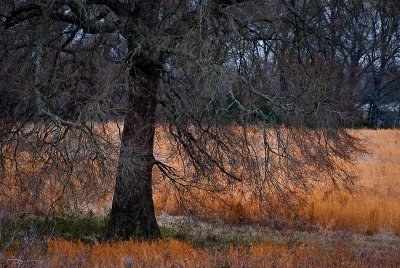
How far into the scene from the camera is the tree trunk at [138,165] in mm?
9930

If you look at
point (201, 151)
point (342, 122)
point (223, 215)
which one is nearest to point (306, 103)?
point (342, 122)

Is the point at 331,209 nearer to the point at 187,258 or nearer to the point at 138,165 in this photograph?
the point at 138,165

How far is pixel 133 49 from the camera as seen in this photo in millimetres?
10500

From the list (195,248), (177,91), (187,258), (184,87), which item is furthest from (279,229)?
(187,258)

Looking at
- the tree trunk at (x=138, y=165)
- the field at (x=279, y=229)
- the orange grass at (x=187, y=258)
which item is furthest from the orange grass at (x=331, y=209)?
the orange grass at (x=187, y=258)

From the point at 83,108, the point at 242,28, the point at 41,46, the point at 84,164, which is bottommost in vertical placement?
the point at 84,164

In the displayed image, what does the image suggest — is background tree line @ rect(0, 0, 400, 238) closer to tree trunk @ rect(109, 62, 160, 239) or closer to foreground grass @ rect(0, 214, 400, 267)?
tree trunk @ rect(109, 62, 160, 239)

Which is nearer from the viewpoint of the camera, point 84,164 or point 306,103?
point 84,164

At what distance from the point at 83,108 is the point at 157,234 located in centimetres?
379

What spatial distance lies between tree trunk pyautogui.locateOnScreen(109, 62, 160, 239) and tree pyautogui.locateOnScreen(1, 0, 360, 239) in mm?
25

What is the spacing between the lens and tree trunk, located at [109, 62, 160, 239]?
9930mm

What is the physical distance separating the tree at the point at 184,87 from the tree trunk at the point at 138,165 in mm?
25

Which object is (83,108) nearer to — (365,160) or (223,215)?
(223,215)

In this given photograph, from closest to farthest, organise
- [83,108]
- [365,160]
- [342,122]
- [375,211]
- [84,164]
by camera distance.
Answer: [84,164] → [83,108] → [342,122] → [375,211] → [365,160]
